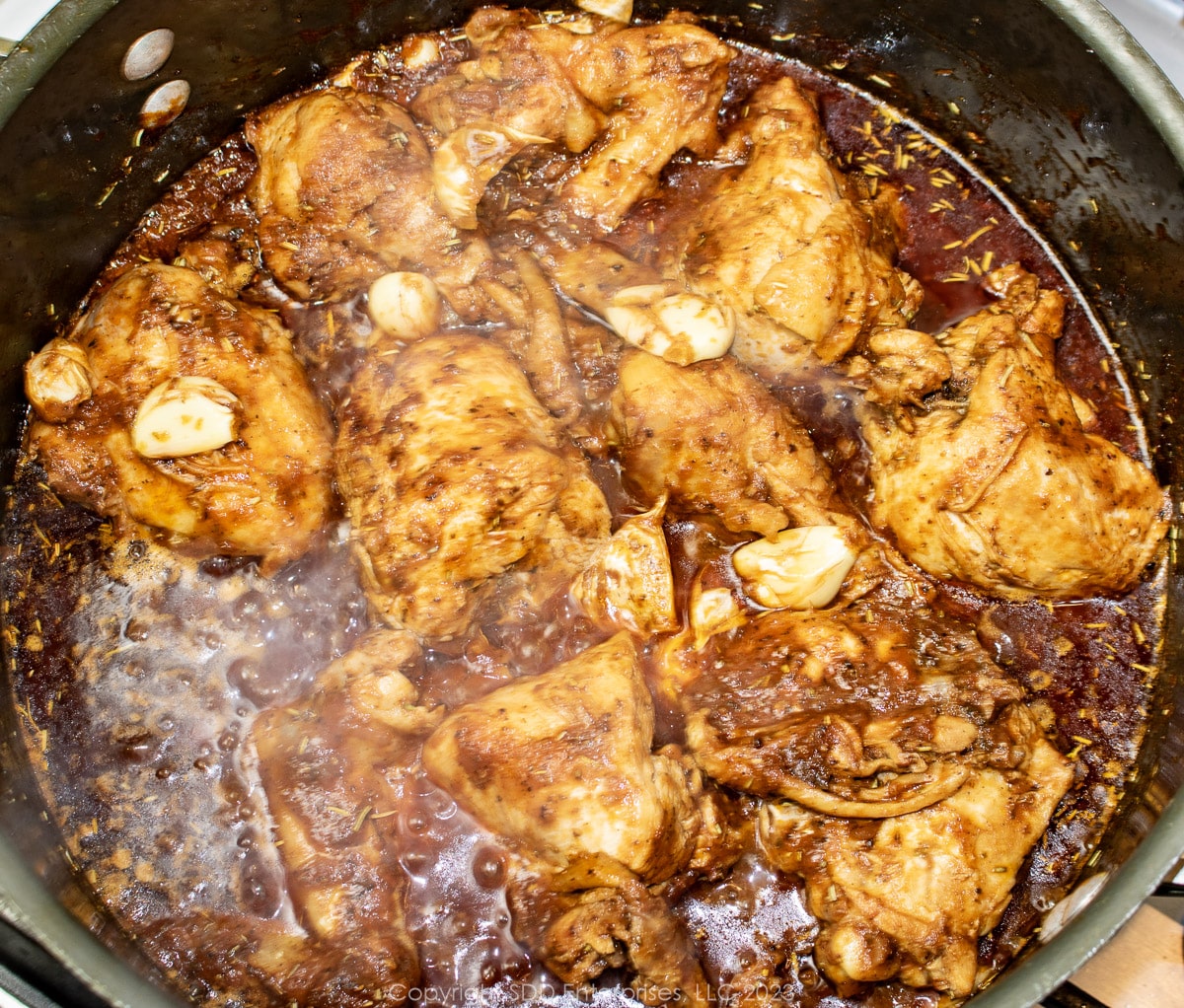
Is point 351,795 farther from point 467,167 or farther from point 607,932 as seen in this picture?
point 467,167

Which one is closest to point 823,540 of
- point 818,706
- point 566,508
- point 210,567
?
point 818,706

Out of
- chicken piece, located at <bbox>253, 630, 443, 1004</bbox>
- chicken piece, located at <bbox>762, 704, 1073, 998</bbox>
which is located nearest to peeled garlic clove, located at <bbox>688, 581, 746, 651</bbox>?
chicken piece, located at <bbox>762, 704, 1073, 998</bbox>

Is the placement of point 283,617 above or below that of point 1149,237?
below

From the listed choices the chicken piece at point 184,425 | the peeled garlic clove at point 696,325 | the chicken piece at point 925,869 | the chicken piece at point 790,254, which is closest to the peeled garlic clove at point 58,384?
the chicken piece at point 184,425

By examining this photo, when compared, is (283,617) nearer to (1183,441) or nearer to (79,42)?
(79,42)

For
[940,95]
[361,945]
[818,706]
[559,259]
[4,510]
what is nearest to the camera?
[361,945]

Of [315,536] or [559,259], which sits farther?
[559,259]
